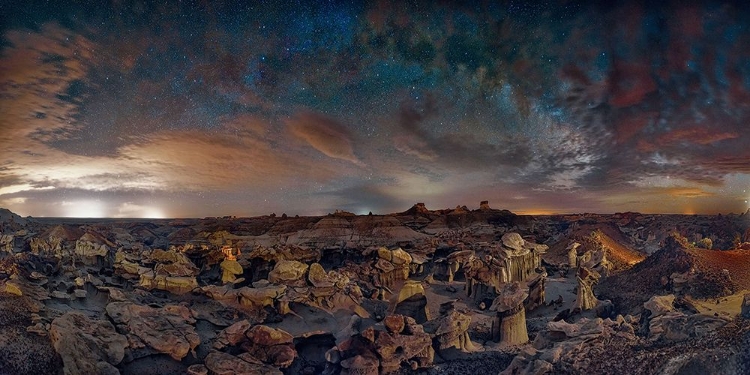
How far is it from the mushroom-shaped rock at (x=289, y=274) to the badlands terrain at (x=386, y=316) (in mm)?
63

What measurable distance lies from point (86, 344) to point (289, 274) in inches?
321

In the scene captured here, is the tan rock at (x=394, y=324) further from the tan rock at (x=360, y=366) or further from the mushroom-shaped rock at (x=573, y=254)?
the mushroom-shaped rock at (x=573, y=254)

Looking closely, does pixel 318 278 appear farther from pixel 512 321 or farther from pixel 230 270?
pixel 512 321

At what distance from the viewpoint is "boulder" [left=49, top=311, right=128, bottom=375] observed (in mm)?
7867

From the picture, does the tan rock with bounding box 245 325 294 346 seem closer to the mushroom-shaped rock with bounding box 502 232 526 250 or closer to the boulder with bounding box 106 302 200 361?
the boulder with bounding box 106 302 200 361

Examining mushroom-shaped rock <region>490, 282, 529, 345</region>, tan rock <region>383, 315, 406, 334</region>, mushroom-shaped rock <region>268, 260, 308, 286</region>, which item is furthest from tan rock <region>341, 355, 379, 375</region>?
mushroom-shaped rock <region>268, 260, 308, 286</region>

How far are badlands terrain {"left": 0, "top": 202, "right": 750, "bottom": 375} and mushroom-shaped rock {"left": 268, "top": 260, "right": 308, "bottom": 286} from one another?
2.5 inches

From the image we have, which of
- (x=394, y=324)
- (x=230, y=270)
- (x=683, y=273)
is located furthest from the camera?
(x=230, y=270)

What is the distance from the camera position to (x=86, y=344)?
8461 millimetres

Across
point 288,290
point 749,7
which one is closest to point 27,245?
point 288,290

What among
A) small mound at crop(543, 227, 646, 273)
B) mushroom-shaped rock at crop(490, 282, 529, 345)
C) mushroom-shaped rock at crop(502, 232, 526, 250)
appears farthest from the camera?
small mound at crop(543, 227, 646, 273)

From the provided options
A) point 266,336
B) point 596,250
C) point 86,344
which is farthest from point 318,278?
point 596,250

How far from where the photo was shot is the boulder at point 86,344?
7867 mm

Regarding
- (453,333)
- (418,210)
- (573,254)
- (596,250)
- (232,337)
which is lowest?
(232,337)
